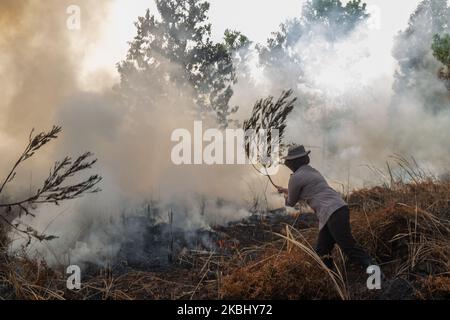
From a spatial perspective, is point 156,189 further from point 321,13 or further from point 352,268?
point 321,13

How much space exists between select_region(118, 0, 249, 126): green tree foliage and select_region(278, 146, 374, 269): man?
13.7 metres

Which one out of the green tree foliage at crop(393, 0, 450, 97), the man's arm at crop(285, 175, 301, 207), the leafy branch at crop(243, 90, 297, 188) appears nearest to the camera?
the leafy branch at crop(243, 90, 297, 188)

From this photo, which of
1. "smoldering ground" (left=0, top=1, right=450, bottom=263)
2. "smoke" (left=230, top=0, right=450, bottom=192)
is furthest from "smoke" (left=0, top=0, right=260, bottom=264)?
"smoke" (left=230, top=0, right=450, bottom=192)

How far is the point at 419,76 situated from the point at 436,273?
2229cm

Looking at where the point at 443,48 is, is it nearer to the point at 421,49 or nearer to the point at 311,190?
the point at 311,190

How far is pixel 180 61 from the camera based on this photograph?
64.1 ft

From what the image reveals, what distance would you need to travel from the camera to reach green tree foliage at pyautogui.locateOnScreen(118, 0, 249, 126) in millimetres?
18766

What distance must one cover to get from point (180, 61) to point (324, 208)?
50.1 ft

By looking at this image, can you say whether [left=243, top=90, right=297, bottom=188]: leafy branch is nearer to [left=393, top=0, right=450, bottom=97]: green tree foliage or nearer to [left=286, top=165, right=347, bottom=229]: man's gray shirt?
[left=286, top=165, right=347, bottom=229]: man's gray shirt

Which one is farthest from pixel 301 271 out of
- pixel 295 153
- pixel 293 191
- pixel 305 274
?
pixel 295 153

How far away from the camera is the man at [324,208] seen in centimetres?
527

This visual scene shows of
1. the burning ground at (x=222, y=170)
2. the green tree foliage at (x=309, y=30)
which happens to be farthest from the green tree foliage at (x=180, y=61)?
the green tree foliage at (x=309, y=30)

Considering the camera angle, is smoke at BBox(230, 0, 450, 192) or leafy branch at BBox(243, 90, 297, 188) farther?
smoke at BBox(230, 0, 450, 192)

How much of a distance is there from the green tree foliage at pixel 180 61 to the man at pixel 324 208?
1369cm
